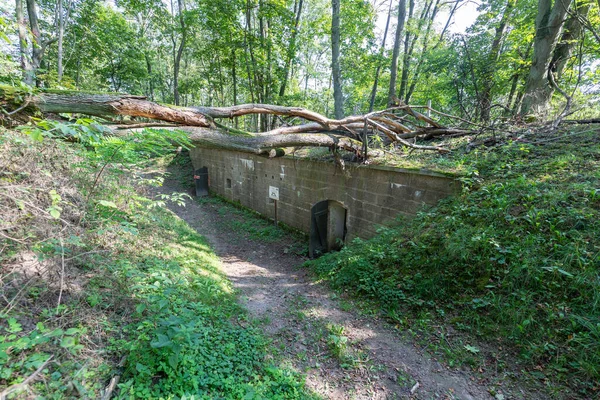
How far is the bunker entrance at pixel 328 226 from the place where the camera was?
22.1 ft

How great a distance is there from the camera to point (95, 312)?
2217 mm

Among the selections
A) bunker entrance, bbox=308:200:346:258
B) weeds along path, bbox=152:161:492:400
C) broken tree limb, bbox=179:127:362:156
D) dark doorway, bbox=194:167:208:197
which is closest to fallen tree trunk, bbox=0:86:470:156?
broken tree limb, bbox=179:127:362:156

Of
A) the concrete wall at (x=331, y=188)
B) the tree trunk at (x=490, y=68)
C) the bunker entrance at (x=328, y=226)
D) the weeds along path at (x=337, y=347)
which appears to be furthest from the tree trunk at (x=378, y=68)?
the weeds along path at (x=337, y=347)

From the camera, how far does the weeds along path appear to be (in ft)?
7.93

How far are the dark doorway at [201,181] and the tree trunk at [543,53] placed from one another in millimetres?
12029

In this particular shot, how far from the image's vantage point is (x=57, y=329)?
71.7 inches

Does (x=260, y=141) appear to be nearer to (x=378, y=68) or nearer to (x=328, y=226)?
(x=328, y=226)

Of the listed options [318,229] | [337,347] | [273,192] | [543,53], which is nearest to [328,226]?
[318,229]

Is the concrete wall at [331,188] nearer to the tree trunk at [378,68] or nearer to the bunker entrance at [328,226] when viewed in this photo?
the bunker entrance at [328,226]

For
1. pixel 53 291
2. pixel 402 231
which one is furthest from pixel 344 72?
pixel 53 291

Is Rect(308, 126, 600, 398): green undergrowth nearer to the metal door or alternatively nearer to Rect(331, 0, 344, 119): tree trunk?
the metal door

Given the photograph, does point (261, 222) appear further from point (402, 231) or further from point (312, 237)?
point (402, 231)

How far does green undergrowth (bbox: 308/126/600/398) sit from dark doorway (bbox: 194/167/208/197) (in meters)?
9.16

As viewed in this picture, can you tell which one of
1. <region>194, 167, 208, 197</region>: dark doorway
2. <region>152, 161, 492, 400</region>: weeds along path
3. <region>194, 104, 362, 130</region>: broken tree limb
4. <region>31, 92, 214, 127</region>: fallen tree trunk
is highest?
<region>194, 104, 362, 130</region>: broken tree limb
